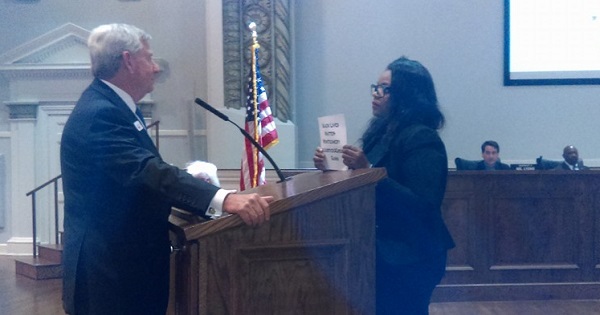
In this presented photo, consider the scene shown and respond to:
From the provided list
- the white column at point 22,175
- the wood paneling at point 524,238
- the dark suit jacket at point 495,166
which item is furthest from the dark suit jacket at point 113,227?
the white column at point 22,175

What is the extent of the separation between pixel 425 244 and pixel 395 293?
7.0 inches

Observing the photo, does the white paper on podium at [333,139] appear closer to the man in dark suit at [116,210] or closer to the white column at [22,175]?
the man in dark suit at [116,210]

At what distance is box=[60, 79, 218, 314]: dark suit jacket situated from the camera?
1.92 metres

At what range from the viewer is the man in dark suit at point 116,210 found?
1864 millimetres

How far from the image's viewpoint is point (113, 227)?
6.37 ft

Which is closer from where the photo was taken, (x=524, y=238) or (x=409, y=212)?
(x=409, y=212)

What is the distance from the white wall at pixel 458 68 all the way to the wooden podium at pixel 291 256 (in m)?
6.61

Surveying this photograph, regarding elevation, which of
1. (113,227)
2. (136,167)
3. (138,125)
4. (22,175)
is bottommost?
(22,175)

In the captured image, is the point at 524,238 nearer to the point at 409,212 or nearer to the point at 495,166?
the point at 495,166

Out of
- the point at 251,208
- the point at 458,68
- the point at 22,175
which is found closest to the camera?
the point at 251,208

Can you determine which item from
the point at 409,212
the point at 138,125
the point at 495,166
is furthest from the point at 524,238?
the point at 138,125

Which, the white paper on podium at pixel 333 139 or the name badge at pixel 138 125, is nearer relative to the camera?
the name badge at pixel 138 125

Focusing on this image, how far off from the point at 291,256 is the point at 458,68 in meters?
7.06

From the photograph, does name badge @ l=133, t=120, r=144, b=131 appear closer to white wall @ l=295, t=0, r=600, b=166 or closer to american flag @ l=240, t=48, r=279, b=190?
american flag @ l=240, t=48, r=279, b=190
